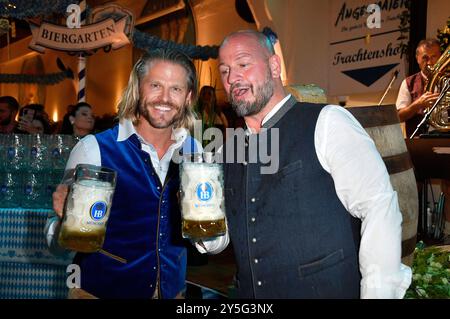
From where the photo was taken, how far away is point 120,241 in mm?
1629

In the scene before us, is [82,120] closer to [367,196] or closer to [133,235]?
[133,235]

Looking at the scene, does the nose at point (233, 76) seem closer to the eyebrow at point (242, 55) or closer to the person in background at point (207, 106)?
the eyebrow at point (242, 55)

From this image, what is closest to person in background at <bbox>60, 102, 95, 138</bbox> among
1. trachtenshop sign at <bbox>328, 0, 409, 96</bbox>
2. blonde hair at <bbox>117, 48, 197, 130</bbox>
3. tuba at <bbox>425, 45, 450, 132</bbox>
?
blonde hair at <bbox>117, 48, 197, 130</bbox>

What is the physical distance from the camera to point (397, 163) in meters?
1.76

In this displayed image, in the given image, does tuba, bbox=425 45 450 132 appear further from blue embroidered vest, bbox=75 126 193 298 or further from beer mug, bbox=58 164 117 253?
beer mug, bbox=58 164 117 253

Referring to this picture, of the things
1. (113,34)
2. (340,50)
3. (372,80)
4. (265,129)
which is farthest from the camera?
(340,50)

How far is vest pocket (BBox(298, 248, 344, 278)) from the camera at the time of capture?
4.32 ft

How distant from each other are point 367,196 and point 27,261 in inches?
92.9

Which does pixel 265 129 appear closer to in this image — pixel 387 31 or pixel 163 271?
pixel 163 271

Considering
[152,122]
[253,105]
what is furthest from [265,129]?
[152,122]

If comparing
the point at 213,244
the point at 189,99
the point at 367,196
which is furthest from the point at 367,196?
the point at 189,99

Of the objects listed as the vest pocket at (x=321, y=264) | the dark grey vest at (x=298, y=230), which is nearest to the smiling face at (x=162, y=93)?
the dark grey vest at (x=298, y=230)
